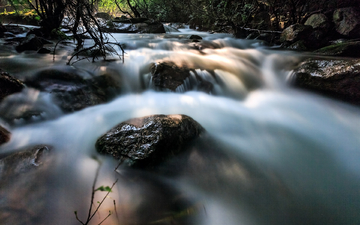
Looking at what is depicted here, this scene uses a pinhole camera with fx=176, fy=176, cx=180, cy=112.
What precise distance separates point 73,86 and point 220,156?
121 inches

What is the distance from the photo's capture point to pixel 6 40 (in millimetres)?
5773

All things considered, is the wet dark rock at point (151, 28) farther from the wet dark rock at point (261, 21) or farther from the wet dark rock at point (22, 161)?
the wet dark rock at point (22, 161)

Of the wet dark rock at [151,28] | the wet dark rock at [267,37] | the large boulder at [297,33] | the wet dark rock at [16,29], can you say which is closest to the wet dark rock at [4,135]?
the wet dark rock at [16,29]

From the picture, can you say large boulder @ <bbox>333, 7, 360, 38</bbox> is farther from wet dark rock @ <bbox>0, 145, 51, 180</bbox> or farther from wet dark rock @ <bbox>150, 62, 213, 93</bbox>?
wet dark rock @ <bbox>0, 145, 51, 180</bbox>

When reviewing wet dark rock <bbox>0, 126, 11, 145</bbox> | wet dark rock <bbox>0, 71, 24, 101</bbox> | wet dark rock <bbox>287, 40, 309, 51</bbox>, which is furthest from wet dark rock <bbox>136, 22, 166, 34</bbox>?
wet dark rock <bbox>0, 126, 11, 145</bbox>

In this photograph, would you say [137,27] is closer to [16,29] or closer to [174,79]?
[16,29]

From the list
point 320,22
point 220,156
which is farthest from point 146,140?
point 320,22

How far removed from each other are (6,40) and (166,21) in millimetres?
11195

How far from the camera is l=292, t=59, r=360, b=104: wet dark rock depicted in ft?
11.4

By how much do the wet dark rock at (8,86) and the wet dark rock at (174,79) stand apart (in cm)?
251

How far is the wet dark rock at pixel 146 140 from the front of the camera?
Answer: 203 centimetres

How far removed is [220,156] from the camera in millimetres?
2463

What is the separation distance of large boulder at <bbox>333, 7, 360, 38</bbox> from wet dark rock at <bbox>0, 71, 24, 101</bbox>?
982 centimetres

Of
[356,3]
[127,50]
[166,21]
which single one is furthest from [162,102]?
[166,21]
